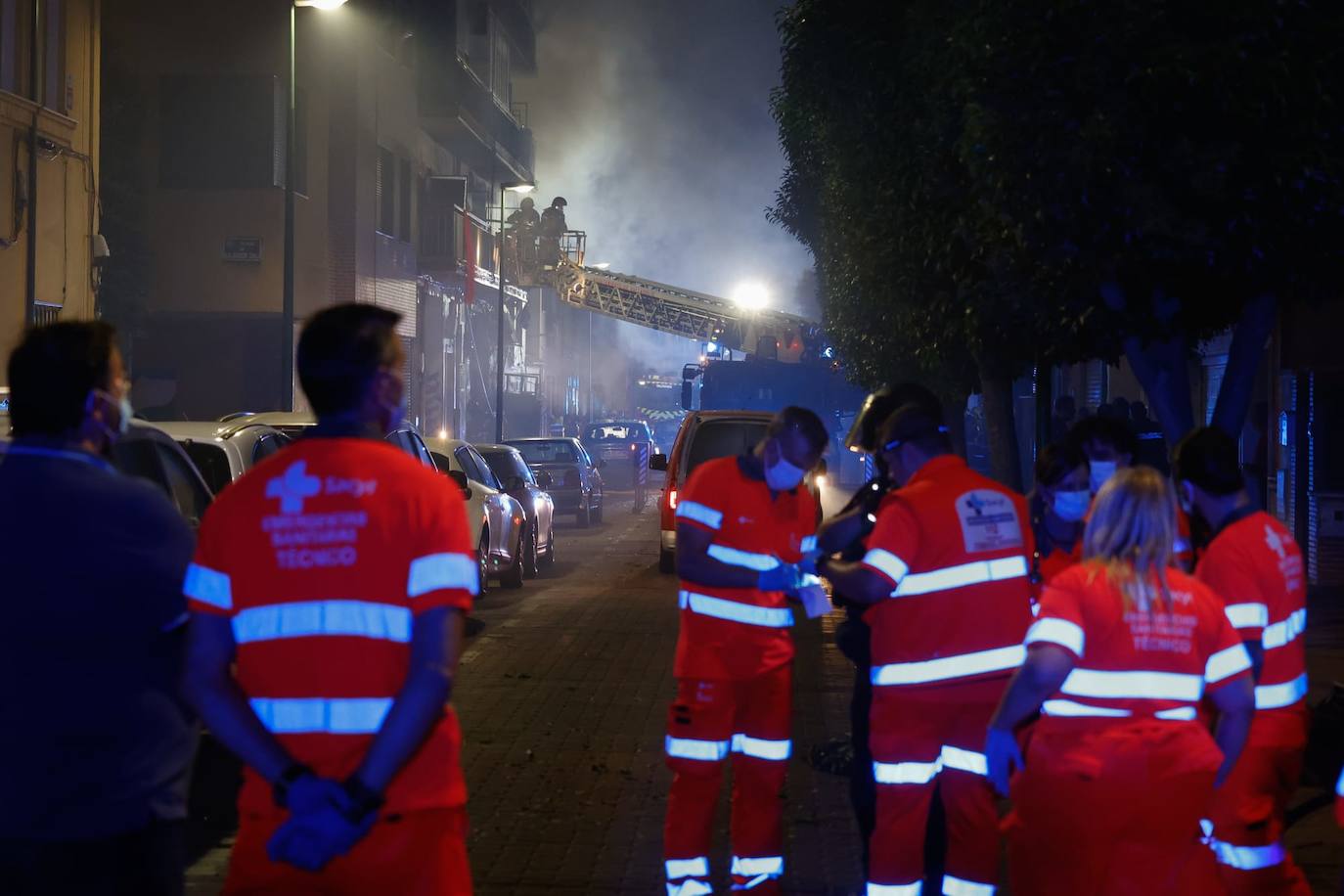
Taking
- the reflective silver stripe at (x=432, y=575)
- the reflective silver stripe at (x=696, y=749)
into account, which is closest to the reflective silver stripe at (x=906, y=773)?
the reflective silver stripe at (x=696, y=749)

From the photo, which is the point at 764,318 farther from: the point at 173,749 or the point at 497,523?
the point at 173,749

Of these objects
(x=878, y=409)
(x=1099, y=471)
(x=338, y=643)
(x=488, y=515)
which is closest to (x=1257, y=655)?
(x=1099, y=471)

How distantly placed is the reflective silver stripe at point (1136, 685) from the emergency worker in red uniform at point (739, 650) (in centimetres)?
168

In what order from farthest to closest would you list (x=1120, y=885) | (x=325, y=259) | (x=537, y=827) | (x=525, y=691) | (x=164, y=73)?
1. (x=325, y=259)
2. (x=164, y=73)
3. (x=525, y=691)
4. (x=537, y=827)
5. (x=1120, y=885)

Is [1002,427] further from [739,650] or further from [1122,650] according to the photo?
[1122,650]

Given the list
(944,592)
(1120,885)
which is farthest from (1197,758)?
(944,592)

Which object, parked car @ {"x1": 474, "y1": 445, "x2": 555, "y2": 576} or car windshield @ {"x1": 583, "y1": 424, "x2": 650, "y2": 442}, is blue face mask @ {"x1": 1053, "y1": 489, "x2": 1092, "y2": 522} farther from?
car windshield @ {"x1": 583, "y1": 424, "x2": 650, "y2": 442}

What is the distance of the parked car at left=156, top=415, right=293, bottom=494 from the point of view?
883 cm

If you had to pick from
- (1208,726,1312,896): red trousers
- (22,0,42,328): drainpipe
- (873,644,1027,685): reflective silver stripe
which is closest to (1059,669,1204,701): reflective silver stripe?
(1208,726,1312,896): red trousers

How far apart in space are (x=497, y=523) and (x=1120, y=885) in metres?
13.4

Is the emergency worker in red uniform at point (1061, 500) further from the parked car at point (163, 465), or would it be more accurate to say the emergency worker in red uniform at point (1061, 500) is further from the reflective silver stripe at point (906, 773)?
the parked car at point (163, 465)

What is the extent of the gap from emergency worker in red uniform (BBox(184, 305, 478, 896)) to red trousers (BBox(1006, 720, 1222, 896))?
1.72 meters

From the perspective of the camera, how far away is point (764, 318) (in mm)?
44406

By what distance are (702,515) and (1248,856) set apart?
218 cm
